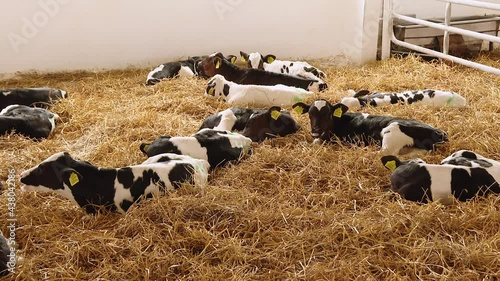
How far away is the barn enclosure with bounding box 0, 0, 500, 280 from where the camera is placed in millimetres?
3434

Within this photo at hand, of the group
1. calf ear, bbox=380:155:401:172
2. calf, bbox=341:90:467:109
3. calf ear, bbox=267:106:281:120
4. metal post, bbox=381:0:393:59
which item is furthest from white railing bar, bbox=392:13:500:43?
calf ear, bbox=380:155:401:172

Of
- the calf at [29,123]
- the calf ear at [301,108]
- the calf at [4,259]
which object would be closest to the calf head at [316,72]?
the calf ear at [301,108]

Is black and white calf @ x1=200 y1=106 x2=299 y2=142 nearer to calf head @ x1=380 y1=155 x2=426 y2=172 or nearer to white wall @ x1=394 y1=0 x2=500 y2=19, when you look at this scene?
calf head @ x1=380 y1=155 x2=426 y2=172

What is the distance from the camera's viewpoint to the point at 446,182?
159 inches

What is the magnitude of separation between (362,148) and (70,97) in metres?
3.82

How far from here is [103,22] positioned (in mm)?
9031

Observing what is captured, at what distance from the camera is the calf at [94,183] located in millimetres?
4043

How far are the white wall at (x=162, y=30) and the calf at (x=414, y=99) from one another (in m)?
3.17

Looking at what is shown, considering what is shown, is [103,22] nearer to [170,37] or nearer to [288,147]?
[170,37]

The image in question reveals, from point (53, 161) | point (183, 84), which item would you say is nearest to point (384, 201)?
point (53, 161)

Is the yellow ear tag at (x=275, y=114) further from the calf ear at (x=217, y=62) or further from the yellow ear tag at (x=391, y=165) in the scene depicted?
the calf ear at (x=217, y=62)

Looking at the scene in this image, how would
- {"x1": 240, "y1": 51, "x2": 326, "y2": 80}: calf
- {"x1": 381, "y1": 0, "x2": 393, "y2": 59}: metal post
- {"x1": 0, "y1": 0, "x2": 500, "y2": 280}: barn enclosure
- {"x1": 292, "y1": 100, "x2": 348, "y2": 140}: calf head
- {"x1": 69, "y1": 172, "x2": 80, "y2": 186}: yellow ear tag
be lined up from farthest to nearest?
{"x1": 381, "y1": 0, "x2": 393, "y2": 59}: metal post, {"x1": 240, "y1": 51, "x2": 326, "y2": 80}: calf, {"x1": 292, "y1": 100, "x2": 348, "y2": 140}: calf head, {"x1": 69, "y1": 172, "x2": 80, "y2": 186}: yellow ear tag, {"x1": 0, "y1": 0, "x2": 500, "y2": 280}: barn enclosure

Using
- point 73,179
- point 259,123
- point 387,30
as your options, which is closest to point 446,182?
point 259,123

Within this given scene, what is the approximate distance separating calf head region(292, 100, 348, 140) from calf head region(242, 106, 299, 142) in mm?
287
